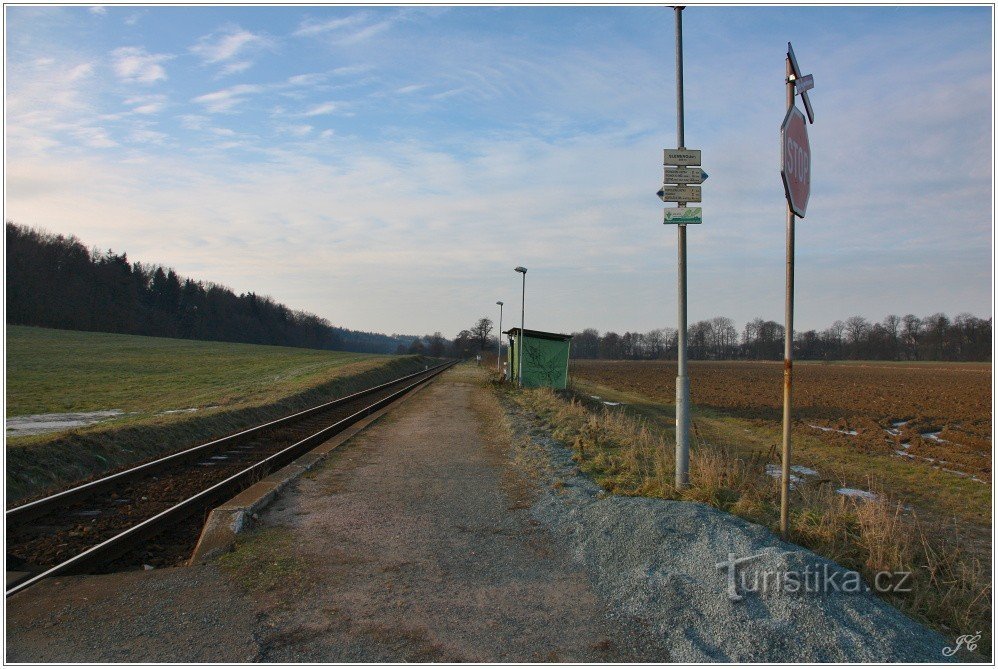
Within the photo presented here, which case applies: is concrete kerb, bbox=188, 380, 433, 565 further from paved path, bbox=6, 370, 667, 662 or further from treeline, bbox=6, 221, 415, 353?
treeline, bbox=6, 221, 415, 353

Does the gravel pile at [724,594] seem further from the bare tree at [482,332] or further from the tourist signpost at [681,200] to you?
the bare tree at [482,332]

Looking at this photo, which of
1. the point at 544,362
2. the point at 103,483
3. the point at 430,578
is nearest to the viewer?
the point at 430,578

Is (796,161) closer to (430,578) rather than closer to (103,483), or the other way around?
(430,578)

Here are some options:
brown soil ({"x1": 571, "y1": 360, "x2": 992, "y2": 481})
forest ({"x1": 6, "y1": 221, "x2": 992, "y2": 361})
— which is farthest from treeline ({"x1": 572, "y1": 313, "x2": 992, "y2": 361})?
brown soil ({"x1": 571, "y1": 360, "x2": 992, "y2": 481})

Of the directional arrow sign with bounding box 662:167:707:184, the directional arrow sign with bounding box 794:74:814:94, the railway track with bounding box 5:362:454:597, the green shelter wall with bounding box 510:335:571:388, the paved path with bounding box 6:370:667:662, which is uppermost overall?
the directional arrow sign with bounding box 794:74:814:94

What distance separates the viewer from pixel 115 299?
3132 inches

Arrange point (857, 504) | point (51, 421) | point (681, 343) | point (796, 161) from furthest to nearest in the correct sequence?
point (51, 421)
point (681, 343)
point (857, 504)
point (796, 161)

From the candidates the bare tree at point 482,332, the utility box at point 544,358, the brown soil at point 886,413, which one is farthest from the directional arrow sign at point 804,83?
the bare tree at point 482,332

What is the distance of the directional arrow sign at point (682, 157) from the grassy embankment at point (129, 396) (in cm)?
993

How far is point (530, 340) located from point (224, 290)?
10372cm

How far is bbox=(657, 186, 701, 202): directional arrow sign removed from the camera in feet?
23.6

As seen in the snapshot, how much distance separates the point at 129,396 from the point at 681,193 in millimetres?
22086

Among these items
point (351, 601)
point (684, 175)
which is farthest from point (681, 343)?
point (351, 601)

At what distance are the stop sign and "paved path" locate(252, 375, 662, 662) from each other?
11.2 ft
